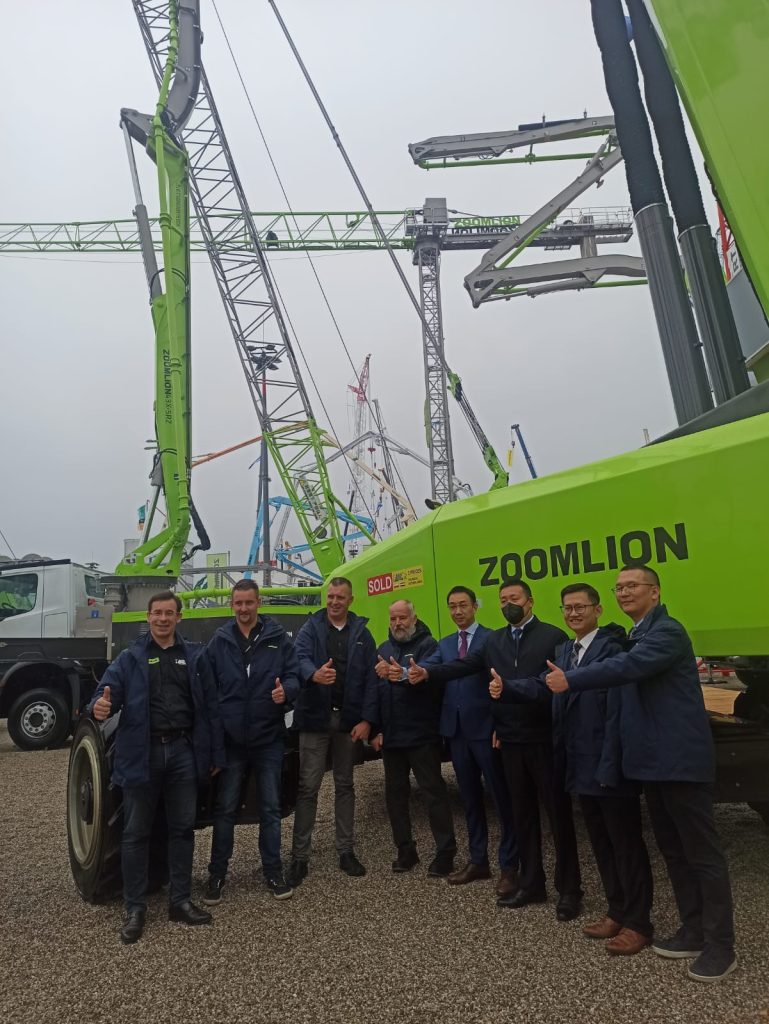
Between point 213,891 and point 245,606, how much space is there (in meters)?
1.65

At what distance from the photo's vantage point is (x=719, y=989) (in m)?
2.80

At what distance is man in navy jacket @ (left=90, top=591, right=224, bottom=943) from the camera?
376 centimetres

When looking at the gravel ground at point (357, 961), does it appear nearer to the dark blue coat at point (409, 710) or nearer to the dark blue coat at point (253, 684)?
the dark blue coat at point (409, 710)

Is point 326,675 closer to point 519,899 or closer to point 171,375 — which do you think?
point 519,899

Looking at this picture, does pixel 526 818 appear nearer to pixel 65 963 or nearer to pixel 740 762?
pixel 740 762

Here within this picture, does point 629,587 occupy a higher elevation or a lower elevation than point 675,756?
higher

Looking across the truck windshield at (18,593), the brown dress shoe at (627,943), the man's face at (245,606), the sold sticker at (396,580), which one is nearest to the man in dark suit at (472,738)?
the brown dress shoe at (627,943)

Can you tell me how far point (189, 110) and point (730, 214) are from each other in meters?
14.1

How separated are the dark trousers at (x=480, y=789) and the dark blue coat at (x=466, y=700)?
60mm

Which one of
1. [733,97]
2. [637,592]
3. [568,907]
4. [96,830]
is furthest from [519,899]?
[733,97]

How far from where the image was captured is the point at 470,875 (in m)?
4.15

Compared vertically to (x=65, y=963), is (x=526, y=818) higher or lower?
higher

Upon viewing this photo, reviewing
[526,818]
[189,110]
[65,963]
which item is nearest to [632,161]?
[526,818]

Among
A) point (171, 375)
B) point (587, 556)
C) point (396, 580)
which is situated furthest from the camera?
point (171, 375)
